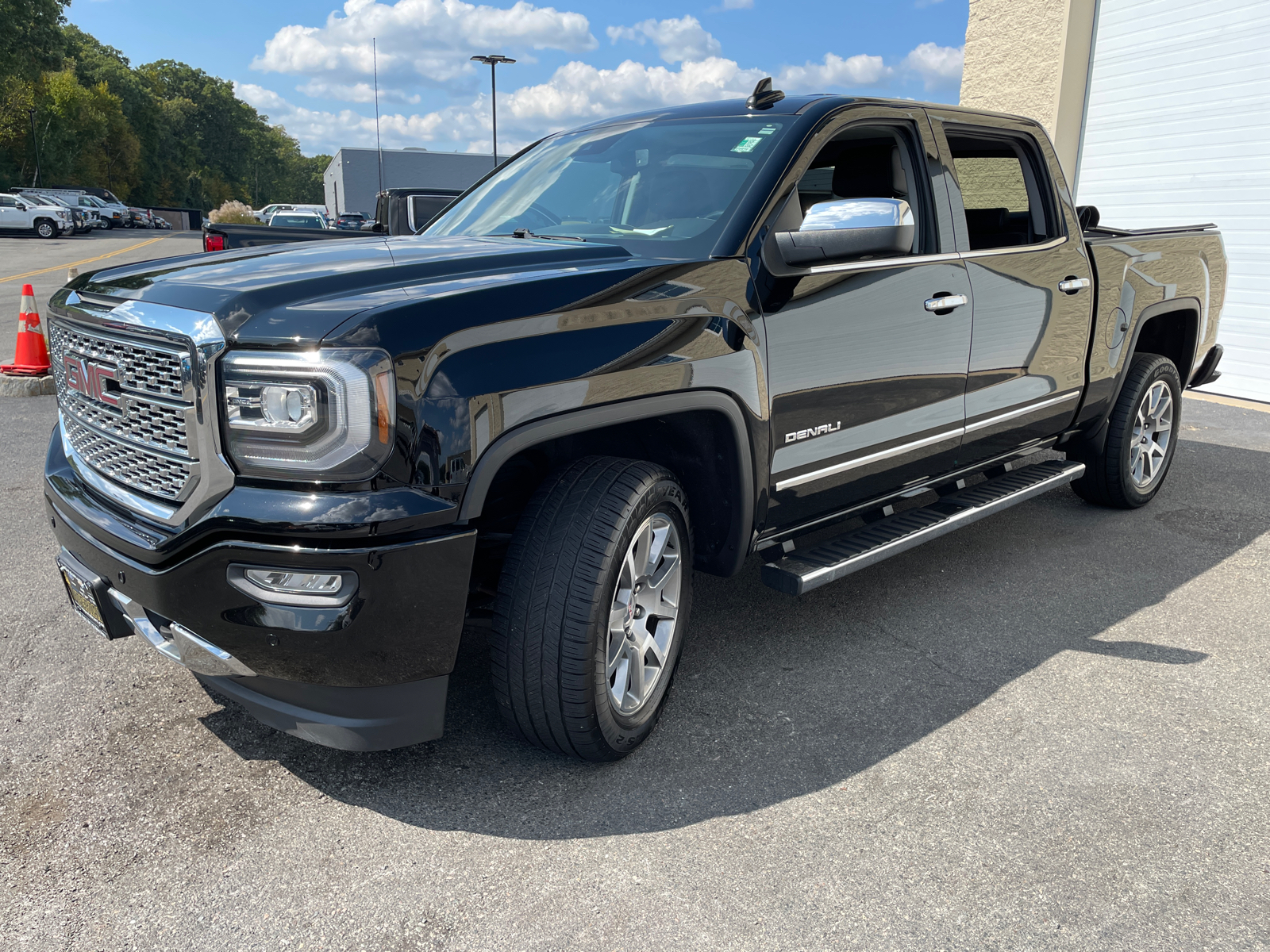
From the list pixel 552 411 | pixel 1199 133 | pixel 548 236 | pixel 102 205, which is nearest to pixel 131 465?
pixel 552 411

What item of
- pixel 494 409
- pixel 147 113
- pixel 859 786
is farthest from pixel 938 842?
pixel 147 113

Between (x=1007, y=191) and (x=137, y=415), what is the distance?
361cm

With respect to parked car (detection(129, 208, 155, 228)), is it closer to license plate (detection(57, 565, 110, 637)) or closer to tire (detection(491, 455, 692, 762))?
license plate (detection(57, 565, 110, 637))

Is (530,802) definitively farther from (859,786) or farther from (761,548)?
(761,548)

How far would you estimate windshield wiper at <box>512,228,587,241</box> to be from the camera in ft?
10.9

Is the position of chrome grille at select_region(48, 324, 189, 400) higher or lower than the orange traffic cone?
higher

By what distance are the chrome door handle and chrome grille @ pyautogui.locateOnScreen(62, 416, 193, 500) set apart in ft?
8.09

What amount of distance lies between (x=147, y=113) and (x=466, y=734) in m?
94.6

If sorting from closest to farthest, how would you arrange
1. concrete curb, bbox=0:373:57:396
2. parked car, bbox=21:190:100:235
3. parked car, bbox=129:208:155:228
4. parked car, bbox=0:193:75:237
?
concrete curb, bbox=0:373:57:396
parked car, bbox=0:193:75:237
parked car, bbox=21:190:100:235
parked car, bbox=129:208:155:228

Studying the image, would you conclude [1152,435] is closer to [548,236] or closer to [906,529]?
[906,529]

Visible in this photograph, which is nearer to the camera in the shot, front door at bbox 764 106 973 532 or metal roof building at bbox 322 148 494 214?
front door at bbox 764 106 973 532

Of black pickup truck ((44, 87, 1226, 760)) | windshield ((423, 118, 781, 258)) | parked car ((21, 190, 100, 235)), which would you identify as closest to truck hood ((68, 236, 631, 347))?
black pickup truck ((44, 87, 1226, 760))

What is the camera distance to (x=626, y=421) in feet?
8.64

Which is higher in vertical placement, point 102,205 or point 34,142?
point 34,142
